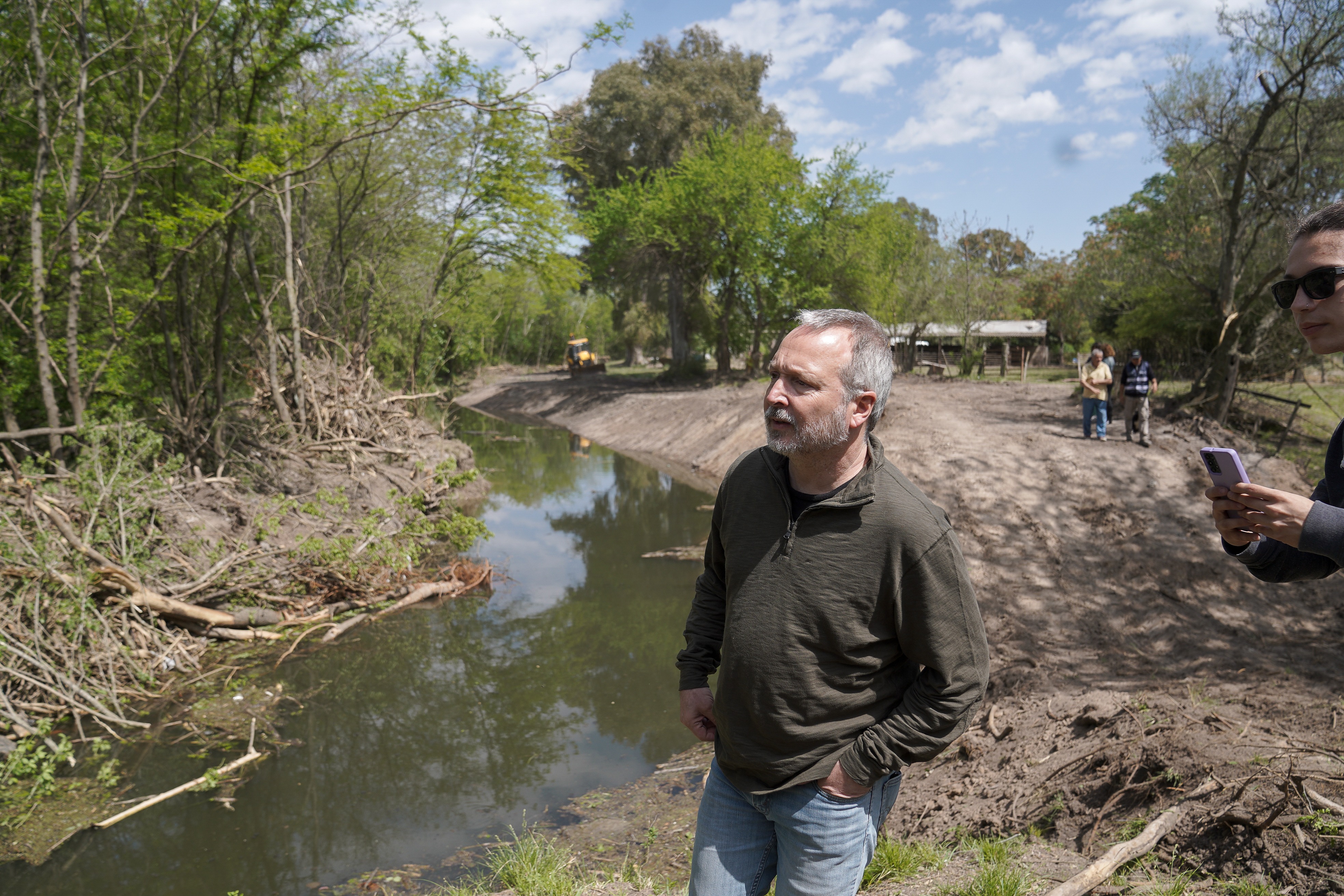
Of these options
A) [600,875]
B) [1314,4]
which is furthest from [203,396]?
[1314,4]

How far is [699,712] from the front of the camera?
234 cm

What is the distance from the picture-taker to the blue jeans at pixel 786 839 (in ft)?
6.57

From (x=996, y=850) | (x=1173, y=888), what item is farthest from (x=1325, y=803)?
(x=996, y=850)

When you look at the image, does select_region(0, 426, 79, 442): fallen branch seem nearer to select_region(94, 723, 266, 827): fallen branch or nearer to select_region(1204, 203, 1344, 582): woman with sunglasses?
select_region(94, 723, 266, 827): fallen branch

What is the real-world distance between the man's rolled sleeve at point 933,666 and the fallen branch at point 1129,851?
5.93 ft

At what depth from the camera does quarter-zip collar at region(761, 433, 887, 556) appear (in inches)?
78.0

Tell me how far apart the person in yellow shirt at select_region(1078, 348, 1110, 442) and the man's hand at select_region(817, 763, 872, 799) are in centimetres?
1376

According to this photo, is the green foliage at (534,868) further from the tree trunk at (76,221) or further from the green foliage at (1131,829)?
the tree trunk at (76,221)

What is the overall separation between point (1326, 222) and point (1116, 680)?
5.94m

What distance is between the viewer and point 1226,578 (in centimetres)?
905

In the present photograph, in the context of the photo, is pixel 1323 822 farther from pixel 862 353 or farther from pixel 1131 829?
pixel 862 353

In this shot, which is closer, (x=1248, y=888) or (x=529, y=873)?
(x=1248, y=888)

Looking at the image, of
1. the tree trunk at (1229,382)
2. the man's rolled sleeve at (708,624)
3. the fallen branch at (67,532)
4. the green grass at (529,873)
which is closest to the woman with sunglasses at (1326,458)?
the man's rolled sleeve at (708,624)

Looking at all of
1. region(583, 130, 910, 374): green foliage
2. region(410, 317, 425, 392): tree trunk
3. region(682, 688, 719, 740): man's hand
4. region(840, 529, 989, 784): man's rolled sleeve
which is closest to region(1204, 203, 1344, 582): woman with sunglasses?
region(840, 529, 989, 784): man's rolled sleeve
